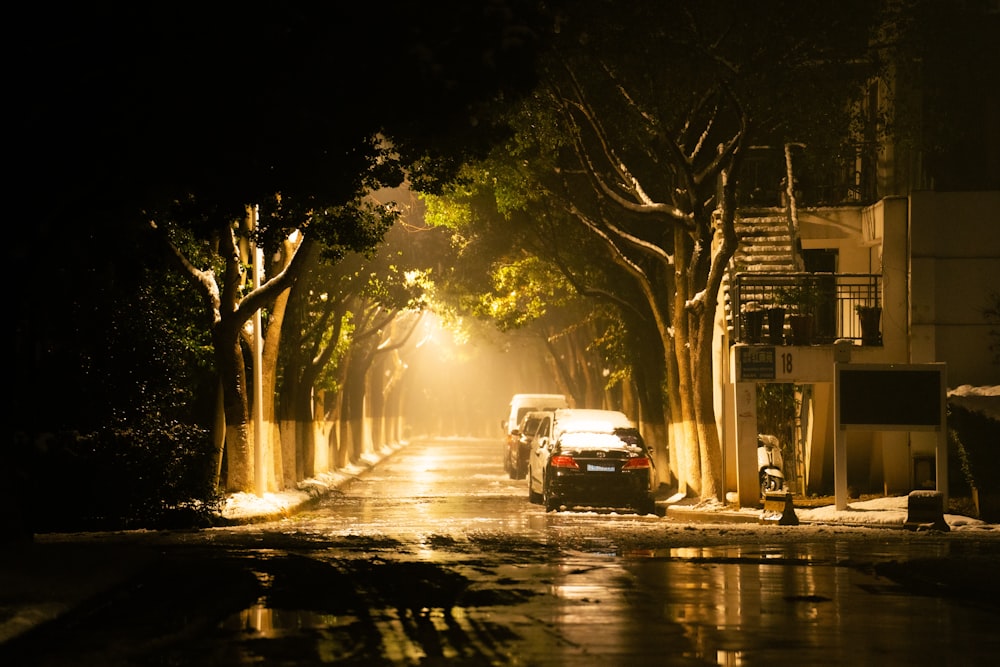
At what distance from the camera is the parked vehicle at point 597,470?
27859 millimetres

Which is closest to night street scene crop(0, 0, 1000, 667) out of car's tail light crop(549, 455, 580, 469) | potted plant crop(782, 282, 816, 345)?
car's tail light crop(549, 455, 580, 469)

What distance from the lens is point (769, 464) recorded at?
29.9 metres

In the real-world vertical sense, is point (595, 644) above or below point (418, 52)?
below

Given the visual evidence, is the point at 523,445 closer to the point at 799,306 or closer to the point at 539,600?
the point at 799,306

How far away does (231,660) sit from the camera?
9.73 metres

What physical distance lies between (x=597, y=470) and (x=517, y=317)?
15868mm

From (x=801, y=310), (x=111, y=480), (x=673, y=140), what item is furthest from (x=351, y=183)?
(x=801, y=310)

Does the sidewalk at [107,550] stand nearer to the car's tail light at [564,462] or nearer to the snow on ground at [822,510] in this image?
the snow on ground at [822,510]

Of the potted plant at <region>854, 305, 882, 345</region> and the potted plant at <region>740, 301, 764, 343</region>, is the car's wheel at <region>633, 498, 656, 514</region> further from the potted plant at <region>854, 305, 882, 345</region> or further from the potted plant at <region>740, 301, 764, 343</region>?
the potted plant at <region>854, 305, 882, 345</region>

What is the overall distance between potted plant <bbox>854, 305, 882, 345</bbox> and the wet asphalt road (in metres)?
6.78

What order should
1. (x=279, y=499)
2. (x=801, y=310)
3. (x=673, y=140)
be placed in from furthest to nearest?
(x=279, y=499)
(x=801, y=310)
(x=673, y=140)

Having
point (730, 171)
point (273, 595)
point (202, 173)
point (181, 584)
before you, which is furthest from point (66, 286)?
point (730, 171)

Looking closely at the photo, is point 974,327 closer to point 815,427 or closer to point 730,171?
point 815,427

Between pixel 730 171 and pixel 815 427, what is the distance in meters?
6.24
